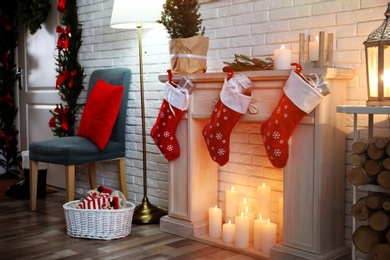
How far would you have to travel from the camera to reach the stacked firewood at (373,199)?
83.7 inches

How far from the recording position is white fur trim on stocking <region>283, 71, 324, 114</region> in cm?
229

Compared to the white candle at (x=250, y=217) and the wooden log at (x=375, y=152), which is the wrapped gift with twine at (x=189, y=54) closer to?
the white candle at (x=250, y=217)

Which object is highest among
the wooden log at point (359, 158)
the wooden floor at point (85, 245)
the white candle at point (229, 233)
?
the wooden log at point (359, 158)

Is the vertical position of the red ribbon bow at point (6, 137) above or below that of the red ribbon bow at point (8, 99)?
below

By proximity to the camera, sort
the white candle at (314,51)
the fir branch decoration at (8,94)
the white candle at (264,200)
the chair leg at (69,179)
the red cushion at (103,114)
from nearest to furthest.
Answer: the white candle at (314,51) → the white candle at (264,200) → the chair leg at (69,179) → the red cushion at (103,114) → the fir branch decoration at (8,94)

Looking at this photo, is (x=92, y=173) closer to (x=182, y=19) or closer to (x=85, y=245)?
(x=85, y=245)

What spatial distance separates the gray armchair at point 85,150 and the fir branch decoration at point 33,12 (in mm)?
949

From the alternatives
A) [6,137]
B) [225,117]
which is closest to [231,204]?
[225,117]

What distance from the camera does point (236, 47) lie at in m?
3.02

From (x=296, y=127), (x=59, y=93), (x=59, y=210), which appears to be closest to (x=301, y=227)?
(x=296, y=127)

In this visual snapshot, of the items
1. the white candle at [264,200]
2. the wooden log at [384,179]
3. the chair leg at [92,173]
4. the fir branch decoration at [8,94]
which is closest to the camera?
the wooden log at [384,179]

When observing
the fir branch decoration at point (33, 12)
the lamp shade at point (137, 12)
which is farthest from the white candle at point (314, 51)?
the fir branch decoration at point (33, 12)

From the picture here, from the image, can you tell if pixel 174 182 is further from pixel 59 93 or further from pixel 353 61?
pixel 59 93

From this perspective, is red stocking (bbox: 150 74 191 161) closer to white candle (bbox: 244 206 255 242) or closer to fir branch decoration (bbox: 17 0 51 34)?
white candle (bbox: 244 206 255 242)
